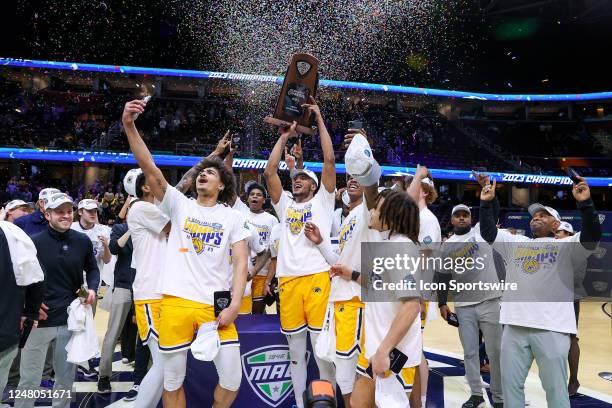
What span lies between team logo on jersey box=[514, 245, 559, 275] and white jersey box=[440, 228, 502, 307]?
906mm

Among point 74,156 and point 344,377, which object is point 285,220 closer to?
point 344,377

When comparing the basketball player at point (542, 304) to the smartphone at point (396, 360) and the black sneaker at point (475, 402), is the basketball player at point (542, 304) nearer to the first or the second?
the black sneaker at point (475, 402)

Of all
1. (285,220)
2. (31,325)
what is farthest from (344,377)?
(31,325)

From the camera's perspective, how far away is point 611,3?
19.2m

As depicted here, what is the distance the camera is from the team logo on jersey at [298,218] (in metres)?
4.30

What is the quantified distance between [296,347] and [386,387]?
5.19 ft

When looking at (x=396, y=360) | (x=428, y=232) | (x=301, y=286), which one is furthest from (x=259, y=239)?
(x=396, y=360)

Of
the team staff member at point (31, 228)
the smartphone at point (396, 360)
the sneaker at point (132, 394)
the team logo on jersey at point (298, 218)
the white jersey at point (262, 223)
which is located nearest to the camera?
the smartphone at point (396, 360)

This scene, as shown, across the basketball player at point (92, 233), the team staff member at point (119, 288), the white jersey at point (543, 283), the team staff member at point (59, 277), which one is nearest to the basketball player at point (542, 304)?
the white jersey at point (543, 283)

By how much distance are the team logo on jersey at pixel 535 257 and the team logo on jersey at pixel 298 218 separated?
168 cm

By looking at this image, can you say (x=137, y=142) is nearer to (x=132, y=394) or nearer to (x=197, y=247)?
(x=197, y=247)

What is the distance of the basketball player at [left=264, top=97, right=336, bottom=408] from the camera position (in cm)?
408

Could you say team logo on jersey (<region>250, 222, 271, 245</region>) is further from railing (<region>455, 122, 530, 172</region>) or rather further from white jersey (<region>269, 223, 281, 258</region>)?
railing (<region>455, 122, 530, 172</region>)

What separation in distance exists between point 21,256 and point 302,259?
79.3 inches
